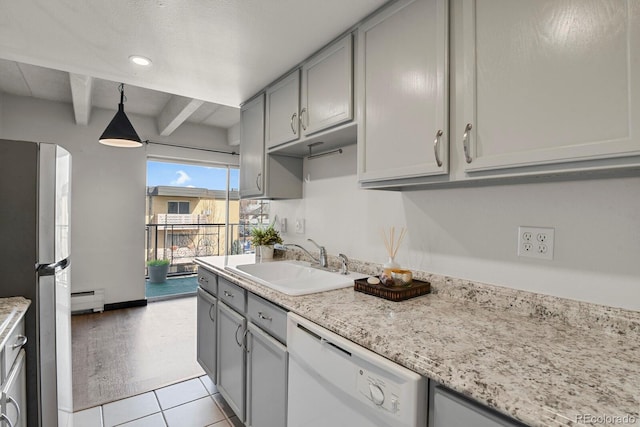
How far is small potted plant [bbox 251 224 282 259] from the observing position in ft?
8.17

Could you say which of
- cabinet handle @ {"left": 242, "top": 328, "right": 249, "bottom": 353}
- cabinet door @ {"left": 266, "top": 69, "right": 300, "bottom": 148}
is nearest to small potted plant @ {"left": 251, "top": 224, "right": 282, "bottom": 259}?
cabinet door @ {"left": 266, "top": 69, "right": 300, "bottom": 148}

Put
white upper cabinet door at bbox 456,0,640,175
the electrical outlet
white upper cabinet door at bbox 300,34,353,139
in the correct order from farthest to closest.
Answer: white upper cabinet door at bbox 300,34,353,139, the electrical outlet, white upper cabinet door at bbox 456,0,640,175

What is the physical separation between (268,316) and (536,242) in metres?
1.14

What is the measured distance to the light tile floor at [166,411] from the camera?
195cm

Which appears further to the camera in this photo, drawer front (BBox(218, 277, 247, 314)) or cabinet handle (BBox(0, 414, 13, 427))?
drawer front (BBox(218, 277, 247, 314))

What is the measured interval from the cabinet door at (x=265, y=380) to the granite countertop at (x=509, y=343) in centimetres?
25

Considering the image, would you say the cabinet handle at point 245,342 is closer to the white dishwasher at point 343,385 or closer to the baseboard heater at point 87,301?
the white dishwasher at point 343,385

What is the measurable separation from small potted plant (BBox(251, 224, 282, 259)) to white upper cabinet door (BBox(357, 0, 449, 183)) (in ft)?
4.05

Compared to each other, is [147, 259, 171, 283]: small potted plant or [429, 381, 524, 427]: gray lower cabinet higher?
[429, 381, 524, 427]: gray lower cabinet

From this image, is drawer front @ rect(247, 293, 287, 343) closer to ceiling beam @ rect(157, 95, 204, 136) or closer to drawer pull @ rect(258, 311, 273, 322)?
drawer pull @ rect(258, 311, 273, 322)

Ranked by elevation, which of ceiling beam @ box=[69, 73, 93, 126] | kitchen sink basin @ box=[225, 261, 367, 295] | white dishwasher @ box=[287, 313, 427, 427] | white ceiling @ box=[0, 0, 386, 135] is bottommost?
white dishwasher @ box=[287, 313, 427, 427]

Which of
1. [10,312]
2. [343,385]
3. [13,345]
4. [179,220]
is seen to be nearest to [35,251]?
[10,312]

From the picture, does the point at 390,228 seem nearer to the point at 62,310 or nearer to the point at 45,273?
the point at 45,273

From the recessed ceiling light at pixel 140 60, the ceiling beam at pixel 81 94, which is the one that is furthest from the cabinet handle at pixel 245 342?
the ceiling beam at pixel 81 94
